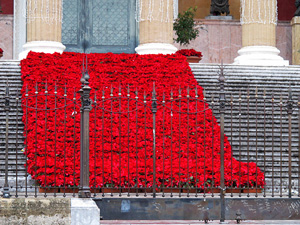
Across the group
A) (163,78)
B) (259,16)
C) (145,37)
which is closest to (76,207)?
(163,78)

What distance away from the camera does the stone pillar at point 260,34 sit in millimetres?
26203

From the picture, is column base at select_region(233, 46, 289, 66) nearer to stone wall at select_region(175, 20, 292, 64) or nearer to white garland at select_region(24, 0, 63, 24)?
stone wall at select_region(175, 20, 292, 64)

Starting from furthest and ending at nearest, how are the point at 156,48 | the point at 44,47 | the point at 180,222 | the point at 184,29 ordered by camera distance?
the point at 184,29, the point at 156,48, the point at 44,47, the point at 180,222

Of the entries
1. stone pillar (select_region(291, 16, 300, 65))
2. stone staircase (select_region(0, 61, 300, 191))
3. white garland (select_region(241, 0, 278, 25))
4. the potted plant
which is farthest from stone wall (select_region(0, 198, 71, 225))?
stone pillar (select_region(291, 16, 300, 65))

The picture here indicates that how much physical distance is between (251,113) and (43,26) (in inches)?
335

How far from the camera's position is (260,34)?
2639 centimetres

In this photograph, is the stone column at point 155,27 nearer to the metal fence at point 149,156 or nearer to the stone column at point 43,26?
the stone column at point 43,26

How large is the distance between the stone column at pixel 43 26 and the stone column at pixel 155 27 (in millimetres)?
2682

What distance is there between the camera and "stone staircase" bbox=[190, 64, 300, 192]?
17.7m

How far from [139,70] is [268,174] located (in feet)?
20.3

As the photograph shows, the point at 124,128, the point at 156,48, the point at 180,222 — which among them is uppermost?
the point at 156,48

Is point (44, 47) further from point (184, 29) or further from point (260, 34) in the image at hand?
point (260, 34)

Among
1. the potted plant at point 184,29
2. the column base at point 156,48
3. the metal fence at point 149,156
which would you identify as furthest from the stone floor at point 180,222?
the potted plant at point 184,29

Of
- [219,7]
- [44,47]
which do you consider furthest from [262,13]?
[44,47]
